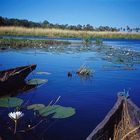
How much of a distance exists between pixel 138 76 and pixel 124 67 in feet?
6.56

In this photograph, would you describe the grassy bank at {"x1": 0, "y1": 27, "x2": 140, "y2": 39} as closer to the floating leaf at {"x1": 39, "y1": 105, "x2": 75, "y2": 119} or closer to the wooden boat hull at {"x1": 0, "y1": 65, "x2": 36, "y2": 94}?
the wooden boat hull at {"x1": 0, "y1": 65, "x2": 36, "y2": 94}

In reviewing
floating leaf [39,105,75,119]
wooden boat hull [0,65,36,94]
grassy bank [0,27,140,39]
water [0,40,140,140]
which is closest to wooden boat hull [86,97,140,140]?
water [0,40,140,140]

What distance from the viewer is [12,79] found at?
9.59 metres

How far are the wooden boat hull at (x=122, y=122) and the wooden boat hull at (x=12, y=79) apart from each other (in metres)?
4.97

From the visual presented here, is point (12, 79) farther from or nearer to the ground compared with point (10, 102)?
farther from the ground

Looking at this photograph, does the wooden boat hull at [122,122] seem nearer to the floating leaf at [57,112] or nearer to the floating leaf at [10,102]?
the floating leaf at [57,112]

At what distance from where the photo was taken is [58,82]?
1121 centimetres

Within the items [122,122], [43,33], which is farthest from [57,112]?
[43,33]

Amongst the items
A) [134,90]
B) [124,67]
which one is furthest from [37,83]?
[124,67]

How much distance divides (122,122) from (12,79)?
5.41 meters

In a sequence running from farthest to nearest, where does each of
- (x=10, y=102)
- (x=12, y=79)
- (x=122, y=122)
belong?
(x=12, y=79) < (x=10, y=102) < (x=122, y=122)

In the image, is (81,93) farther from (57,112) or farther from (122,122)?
(122,122)

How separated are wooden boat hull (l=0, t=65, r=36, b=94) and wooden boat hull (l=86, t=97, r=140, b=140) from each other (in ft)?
16.3

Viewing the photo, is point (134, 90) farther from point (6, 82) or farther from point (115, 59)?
point (115, 59)
